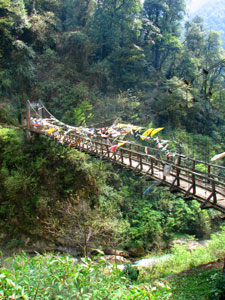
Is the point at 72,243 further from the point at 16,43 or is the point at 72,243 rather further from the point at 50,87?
the point at 16,43

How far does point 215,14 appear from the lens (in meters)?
42.0

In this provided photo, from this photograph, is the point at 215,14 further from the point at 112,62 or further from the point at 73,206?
the point at 73,206

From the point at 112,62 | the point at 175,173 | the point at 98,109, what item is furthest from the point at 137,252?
the point at 112,62

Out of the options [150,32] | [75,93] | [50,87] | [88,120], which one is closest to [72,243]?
[88,120]

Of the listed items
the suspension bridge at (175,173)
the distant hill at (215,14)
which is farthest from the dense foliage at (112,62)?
the distant hill at (215,14)

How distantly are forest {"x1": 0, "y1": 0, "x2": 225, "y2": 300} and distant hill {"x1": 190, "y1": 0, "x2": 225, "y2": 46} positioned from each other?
2921cm

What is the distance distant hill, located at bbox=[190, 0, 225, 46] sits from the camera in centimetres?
3917

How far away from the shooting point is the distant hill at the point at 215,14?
1542 inches

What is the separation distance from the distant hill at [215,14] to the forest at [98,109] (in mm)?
29208

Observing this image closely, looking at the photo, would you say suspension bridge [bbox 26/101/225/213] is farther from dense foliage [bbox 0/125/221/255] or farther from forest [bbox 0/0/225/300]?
forest [bbox 0/0/225/300]

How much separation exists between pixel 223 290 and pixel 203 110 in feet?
38.2

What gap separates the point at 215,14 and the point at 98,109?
42.8 metres

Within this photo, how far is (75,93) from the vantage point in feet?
41.7

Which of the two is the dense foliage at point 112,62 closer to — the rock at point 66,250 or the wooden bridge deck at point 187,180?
the rock at point 66,250
